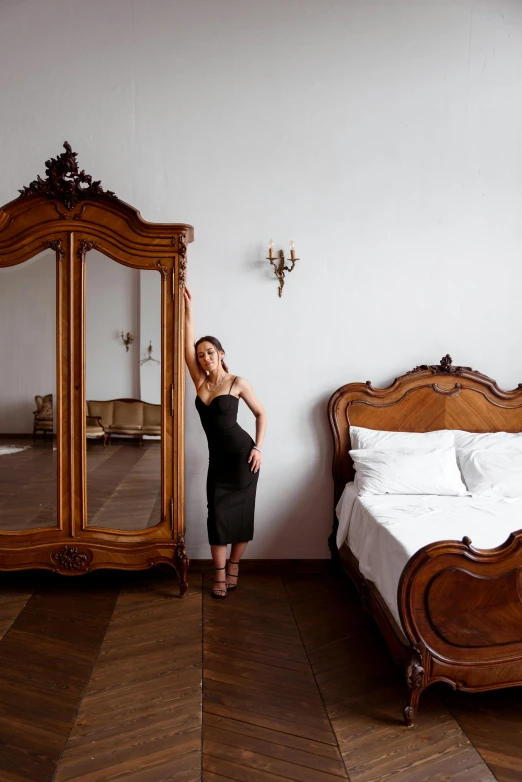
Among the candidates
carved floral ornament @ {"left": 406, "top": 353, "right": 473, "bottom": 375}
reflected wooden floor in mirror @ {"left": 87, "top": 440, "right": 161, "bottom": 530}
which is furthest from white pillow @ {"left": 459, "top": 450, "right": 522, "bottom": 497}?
reflected wooden floor in mirror @ {"left": 87, "top": 440, "right": 161, "bottom": 530}

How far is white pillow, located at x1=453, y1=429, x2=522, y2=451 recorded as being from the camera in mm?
4164

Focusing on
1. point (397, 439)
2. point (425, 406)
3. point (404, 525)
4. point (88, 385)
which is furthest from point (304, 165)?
point (404, 525)

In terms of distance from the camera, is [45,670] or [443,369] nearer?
[45,670]

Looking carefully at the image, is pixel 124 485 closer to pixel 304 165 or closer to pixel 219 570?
pixel 219 570

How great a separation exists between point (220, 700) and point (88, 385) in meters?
1.98

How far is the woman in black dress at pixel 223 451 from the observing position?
389cm

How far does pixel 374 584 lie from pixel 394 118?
3.19 m

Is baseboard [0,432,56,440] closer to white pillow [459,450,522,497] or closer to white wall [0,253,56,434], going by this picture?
white wall [0,253,56,434]

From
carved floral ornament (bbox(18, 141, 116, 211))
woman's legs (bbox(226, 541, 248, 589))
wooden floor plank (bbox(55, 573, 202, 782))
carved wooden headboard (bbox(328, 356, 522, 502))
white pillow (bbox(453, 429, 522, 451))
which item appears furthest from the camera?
carved wooden headboard (bbox(328, 356, 522, 502))

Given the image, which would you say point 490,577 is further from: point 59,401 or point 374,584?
point 59,401

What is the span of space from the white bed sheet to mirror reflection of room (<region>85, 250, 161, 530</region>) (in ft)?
4.14

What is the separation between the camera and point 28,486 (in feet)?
12.6

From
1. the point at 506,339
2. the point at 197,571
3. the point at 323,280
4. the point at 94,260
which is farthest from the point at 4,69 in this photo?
the point at 506,339

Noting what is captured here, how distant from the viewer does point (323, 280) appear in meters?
4.35
